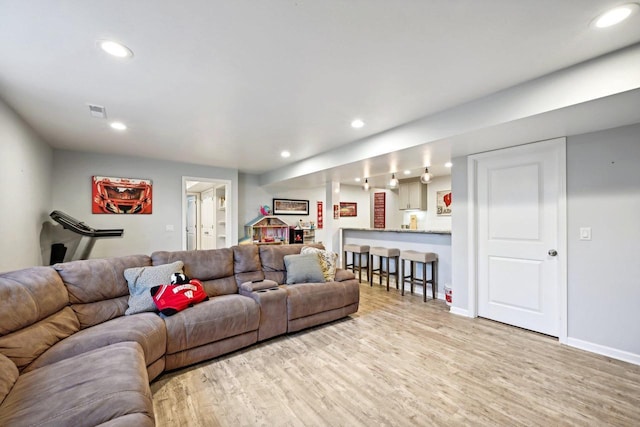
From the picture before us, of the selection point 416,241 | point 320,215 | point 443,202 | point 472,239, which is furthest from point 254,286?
point 443,202

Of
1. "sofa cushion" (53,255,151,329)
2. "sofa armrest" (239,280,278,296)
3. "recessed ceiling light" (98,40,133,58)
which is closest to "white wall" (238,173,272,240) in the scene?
"sofa armrest" (239,280,278,296)

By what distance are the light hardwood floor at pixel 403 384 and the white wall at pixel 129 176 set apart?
3.36 metres

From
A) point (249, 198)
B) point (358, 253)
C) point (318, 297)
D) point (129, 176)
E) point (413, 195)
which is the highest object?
point (129, 176)

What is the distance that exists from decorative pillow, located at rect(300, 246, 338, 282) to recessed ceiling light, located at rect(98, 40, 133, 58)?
8.88 ft

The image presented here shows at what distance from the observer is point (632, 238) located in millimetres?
2418

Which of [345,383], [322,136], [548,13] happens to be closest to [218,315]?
[345,383]

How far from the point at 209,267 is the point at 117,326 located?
1.07 meters

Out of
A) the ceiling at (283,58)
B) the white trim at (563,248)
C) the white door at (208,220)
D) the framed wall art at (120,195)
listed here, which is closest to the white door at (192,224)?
the white door at (208,220)

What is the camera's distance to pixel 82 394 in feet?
4.13

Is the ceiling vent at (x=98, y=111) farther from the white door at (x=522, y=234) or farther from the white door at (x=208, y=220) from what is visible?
the white door at (x=522, y=234)

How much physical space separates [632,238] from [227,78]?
3.80 metres

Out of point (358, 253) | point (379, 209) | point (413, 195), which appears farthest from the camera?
point (379, 209)

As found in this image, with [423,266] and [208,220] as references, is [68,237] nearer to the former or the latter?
[208,220]

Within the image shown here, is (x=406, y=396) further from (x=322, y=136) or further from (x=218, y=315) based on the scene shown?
(x=322, y=136)
